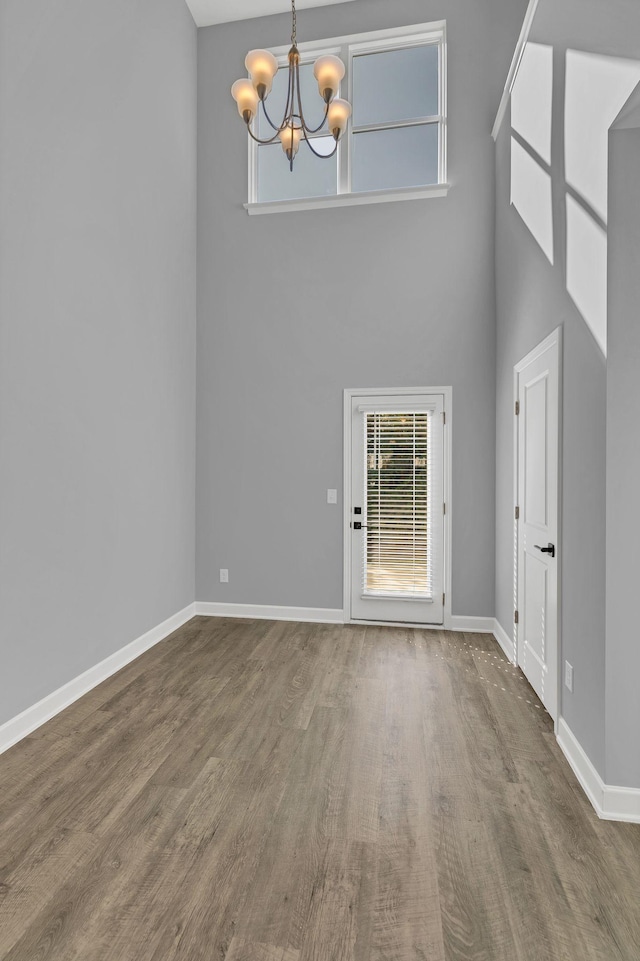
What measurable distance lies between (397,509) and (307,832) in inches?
113

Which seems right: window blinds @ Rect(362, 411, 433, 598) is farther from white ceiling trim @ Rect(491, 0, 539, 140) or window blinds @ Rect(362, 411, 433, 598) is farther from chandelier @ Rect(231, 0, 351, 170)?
white ceiling trim @ Rect(491, 0, 539, 140)

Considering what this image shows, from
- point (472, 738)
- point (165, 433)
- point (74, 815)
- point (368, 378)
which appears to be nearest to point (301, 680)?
point (472, 738)

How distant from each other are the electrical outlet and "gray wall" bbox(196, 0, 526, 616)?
6.11 feet

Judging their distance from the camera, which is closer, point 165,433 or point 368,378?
point 165,433

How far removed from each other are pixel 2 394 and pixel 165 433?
175 centimetres

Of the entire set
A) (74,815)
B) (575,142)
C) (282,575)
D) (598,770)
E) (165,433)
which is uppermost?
(575,142)

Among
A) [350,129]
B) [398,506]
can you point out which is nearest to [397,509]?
[398,506]

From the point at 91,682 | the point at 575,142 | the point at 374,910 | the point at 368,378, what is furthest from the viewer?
the point at 368,378

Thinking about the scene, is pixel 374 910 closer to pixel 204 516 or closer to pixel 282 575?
pixel 282 575

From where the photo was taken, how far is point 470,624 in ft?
14.7

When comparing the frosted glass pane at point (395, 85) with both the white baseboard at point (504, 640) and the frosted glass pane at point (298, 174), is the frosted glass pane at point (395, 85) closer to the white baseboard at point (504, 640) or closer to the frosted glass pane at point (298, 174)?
the frosted glass pane at point (298, 174)

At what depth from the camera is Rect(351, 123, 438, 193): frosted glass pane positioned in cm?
459

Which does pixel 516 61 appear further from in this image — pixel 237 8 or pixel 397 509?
pixel 397 509

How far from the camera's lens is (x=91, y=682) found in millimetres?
3352
